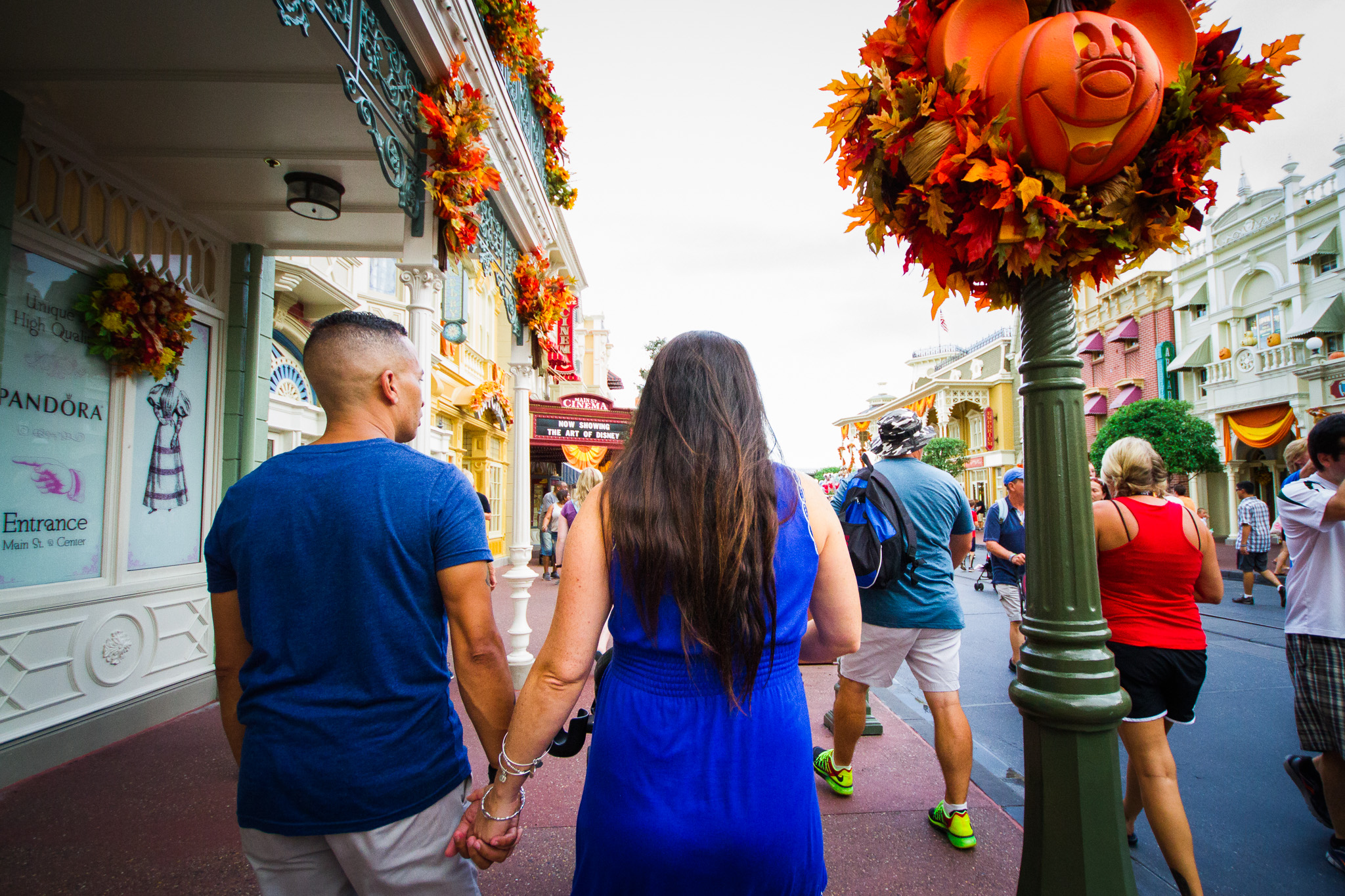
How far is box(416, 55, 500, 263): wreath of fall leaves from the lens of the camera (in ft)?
13.0

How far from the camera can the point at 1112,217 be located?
6.01 feet

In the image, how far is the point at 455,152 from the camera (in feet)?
13.1

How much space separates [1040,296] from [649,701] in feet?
5.51

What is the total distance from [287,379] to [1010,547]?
8.45m

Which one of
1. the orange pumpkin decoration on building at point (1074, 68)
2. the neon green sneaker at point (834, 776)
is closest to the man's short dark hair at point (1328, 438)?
the orange pumpkin decoration on building at point (1074, 68)

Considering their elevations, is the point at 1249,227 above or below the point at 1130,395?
above

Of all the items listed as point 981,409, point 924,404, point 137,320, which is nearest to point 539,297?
point 137,320

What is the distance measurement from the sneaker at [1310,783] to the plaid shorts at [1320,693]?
27 centimetres

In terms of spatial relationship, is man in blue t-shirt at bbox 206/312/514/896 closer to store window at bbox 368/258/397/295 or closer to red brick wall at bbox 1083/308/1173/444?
store window at bbox 368/258/397/295

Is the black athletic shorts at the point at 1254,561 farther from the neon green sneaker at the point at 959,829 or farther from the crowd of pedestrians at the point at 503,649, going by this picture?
the crowd of pedestrians at the point at 503,649

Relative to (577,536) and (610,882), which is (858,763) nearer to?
(610,882)

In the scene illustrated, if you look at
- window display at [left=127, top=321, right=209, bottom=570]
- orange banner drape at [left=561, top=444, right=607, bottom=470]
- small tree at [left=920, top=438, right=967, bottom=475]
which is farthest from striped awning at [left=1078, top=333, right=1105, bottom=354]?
window display at [left=127, top=321, right=209, bottom=570]

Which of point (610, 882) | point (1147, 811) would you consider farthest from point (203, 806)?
point (1147, 811)

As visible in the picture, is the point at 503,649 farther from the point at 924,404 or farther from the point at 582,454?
the point at 924,404
